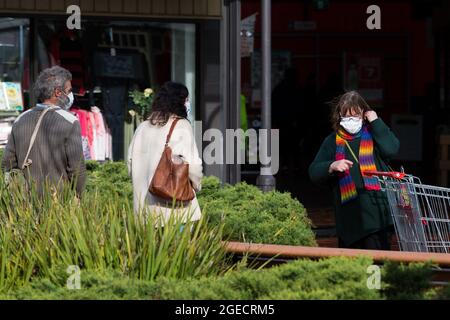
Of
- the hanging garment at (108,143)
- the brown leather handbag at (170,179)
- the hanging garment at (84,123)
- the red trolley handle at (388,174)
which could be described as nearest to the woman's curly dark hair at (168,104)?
the brown leather handbag at (170,179)

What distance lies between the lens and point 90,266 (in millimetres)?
6516

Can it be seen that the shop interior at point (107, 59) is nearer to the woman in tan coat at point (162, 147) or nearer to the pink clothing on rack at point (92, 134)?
the pink clothing on rack at point (92, 134)

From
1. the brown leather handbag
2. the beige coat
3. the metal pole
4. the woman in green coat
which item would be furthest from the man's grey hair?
the metal pole

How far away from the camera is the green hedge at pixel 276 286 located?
5820 millimetres

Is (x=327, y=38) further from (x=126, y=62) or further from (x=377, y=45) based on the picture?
(x=126, y=62)

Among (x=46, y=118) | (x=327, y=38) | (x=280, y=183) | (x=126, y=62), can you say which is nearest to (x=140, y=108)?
(x=126, y=62)

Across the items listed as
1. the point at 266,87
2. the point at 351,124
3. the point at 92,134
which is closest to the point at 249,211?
the point at 351,124

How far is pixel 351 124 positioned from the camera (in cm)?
819

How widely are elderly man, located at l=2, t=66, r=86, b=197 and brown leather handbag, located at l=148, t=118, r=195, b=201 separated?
0.79 m

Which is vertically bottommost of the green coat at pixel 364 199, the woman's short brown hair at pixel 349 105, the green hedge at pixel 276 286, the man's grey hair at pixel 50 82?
the green hedge at pixel 276 286

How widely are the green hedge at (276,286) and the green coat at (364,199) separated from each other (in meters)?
2.00

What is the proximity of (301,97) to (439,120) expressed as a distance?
2.89m

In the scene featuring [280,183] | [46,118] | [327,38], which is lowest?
[280,183]

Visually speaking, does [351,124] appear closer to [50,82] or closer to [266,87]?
[50,82]
